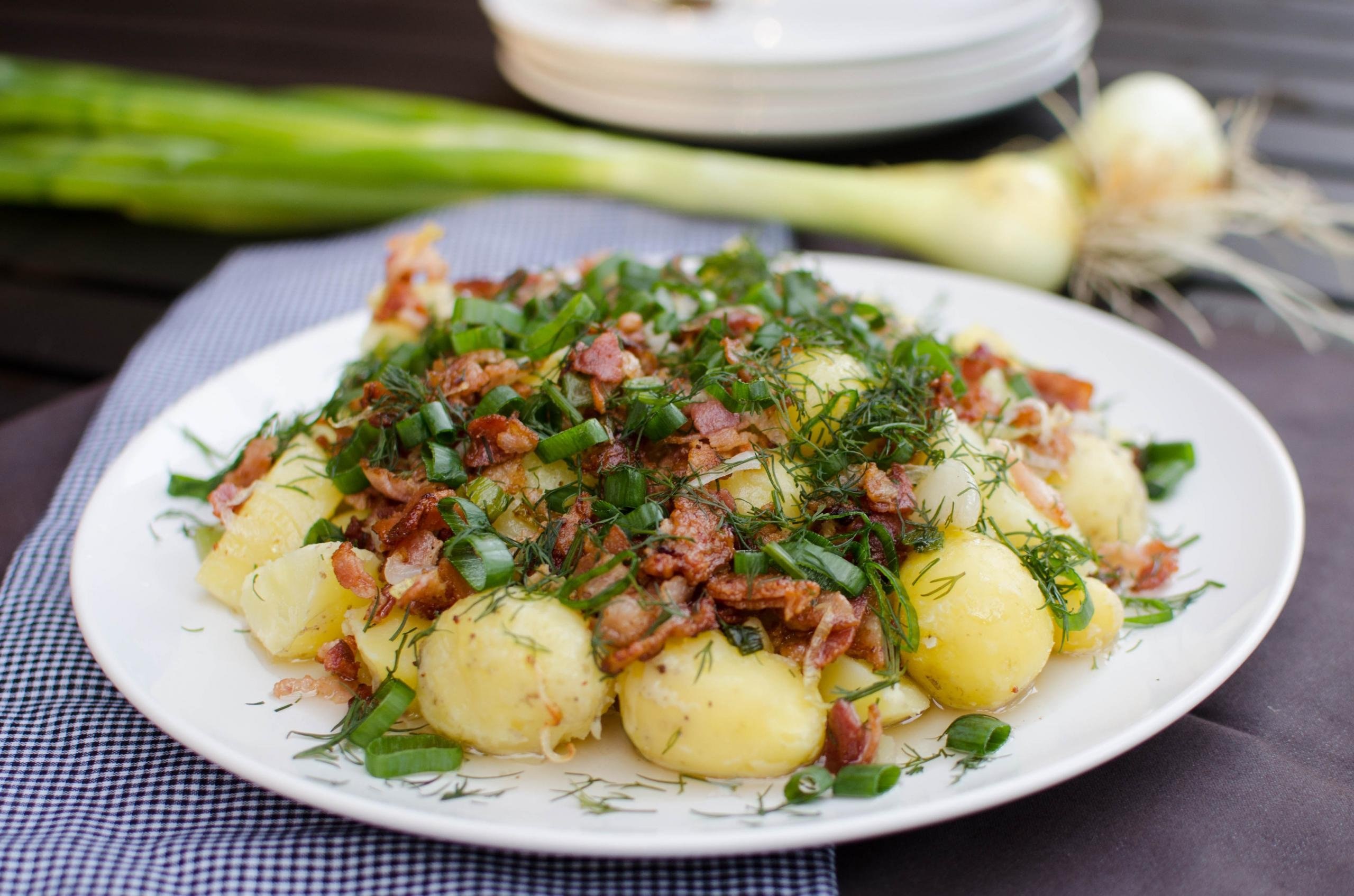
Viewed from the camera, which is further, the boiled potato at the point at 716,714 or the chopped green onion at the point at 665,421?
the chopped green onion at the point at 665,421

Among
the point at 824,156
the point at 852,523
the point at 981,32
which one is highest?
the point at 981,32

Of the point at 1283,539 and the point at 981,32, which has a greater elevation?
the point at 981,32

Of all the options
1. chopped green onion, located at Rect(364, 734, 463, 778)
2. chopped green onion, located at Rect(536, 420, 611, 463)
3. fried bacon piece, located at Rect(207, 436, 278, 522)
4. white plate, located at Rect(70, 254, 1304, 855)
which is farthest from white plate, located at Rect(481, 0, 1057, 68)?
chopped green onion, located at Rect(364, 734, 463, 778)

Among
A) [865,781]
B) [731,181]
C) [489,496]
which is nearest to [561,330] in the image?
[489,496]

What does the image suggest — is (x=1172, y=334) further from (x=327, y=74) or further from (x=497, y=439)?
(x=327, y=74)

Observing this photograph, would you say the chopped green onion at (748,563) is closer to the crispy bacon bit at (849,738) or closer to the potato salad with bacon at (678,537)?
the potato salad with bacon at (678,537)

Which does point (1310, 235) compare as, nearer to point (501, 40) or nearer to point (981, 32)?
point (981, 32)

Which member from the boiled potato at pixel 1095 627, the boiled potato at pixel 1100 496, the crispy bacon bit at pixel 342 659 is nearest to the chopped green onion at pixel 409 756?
the crispy bacon bit at pixel 342 659

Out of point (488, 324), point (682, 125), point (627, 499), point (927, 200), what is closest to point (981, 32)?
point (927, 200)
